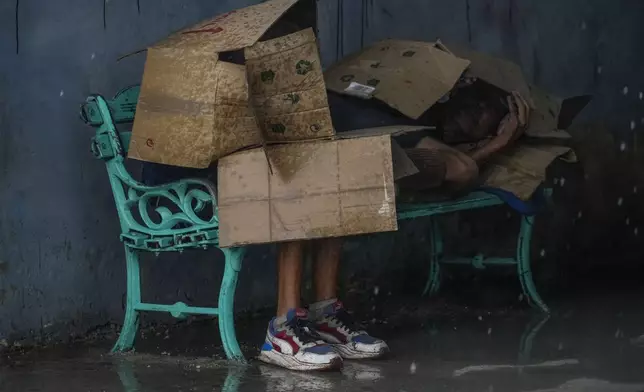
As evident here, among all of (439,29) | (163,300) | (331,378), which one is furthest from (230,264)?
(439,29)

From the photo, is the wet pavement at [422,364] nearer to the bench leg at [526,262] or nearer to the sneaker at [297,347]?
the sneaker at [297,347]

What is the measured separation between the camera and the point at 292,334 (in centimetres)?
385

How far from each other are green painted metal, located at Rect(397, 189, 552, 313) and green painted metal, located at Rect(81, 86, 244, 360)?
2.82 feet

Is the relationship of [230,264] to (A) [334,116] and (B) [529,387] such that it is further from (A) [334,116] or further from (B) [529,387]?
(B) [529,387]

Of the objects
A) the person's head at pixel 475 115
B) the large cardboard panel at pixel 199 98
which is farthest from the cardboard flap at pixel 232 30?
the person's head at pixel 475 115

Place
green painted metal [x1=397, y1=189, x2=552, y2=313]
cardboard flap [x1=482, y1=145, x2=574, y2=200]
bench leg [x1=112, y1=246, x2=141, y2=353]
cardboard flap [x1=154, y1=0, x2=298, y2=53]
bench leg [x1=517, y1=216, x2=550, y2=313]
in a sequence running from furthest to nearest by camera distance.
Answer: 1. bench leg [x1=517, y1=216, x2=550, y2=313]
2. cardboard flap [x1=482, y1=145, x2=574, y2=200]
3. green painted metal [x1=397, y1=189, x2=552, y2=313]
4. bench leg [x1=112, y1=246, x2=141, y2=353]
5. cardboard flap [x1=154, y1=0, x2=298, y2=53]

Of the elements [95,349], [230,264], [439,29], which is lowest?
[95,349]

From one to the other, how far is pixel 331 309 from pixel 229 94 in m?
0.97

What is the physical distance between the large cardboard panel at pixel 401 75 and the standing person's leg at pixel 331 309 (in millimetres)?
641

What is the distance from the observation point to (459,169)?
4559mm

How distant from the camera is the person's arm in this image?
15.6 feet

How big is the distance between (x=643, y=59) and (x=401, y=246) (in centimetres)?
212

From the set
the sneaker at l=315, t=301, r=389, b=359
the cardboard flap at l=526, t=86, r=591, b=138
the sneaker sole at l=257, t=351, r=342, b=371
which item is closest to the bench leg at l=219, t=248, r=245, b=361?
the sneaker sole at l=257, t=351, r=342, b=371

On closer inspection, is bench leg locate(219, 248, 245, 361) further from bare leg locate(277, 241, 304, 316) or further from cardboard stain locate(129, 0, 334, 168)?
cardboard stain locate(129, 0, 334, 168)
